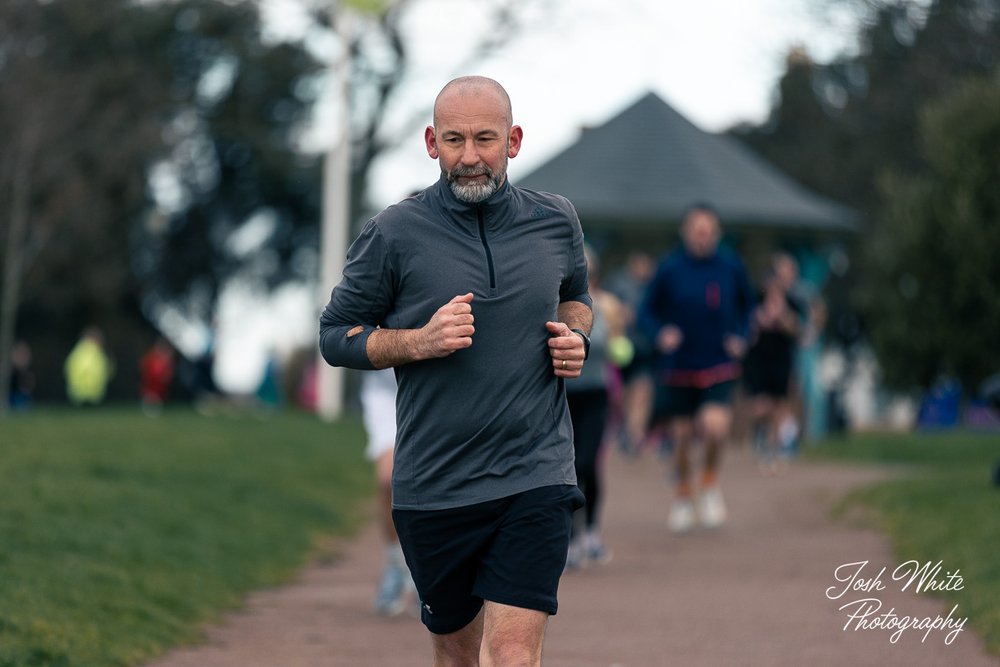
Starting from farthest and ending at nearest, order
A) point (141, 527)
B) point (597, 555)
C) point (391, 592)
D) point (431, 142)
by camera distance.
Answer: point (597, 555), point (141, 527), point (391, 592), point (431, 142)

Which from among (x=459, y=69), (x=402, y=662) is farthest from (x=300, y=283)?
(x=402, y=662)

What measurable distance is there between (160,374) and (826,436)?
16.7 meters

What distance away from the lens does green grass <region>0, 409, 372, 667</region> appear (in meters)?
7.86

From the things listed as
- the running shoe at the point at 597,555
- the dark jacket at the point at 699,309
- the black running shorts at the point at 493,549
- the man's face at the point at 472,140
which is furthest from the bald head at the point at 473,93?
the dark jacket at the point at 699,309

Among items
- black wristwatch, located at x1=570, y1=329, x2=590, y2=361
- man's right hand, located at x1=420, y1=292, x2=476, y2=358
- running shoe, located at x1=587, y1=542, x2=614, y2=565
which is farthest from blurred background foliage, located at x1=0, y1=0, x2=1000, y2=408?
man's right hand, located at x1=420, y1=292, x2=476, y2=358

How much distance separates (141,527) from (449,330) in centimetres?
671

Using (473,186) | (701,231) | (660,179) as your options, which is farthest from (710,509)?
(660,179)

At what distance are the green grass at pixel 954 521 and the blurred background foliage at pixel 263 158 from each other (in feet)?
25.5

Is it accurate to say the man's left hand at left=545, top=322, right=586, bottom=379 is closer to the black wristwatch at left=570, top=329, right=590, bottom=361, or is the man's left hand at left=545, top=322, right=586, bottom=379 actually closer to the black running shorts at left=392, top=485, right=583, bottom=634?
the black wristwatch at left=570, top=329, right=590, bottom=361

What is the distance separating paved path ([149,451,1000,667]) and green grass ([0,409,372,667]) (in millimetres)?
305

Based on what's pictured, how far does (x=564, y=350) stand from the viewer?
199 inches

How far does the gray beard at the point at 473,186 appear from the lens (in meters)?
5.01

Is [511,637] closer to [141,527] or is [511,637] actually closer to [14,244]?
[141,527]

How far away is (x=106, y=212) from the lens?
1657 inches
